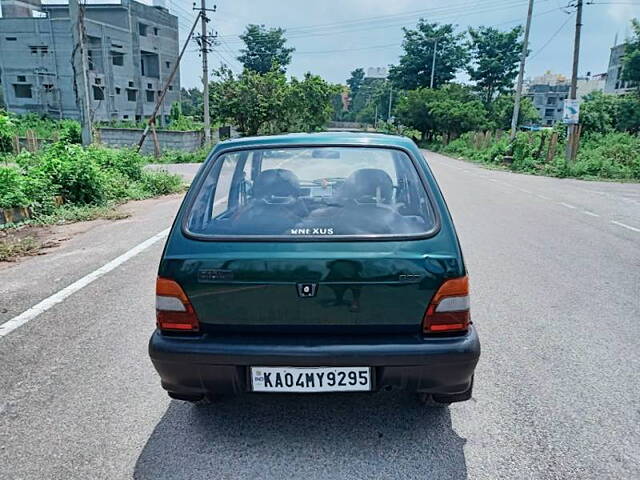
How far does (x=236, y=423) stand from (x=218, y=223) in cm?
109

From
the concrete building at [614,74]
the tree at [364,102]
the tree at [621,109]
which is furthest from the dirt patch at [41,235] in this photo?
the tree at [364,102]

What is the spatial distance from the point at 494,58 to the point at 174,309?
54.9 meters

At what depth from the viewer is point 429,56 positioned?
55.7m

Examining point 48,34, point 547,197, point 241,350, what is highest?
point 48,34

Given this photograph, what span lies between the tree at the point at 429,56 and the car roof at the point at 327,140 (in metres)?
56.6

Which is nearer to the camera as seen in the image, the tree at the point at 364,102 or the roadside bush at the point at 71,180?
the roadside bush at the point at 71,180

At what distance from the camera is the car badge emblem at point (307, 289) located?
2.22 metres

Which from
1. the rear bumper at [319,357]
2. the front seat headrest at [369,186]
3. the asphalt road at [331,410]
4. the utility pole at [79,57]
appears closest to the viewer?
the rear bumper at [319,357]

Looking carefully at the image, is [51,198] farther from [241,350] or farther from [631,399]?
[631,399]

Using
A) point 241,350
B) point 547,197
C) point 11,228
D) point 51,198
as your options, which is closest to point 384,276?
point 241,350

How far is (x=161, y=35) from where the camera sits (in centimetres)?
5262

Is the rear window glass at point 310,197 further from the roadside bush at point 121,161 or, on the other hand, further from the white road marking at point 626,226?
the roadside bush at point 121,161

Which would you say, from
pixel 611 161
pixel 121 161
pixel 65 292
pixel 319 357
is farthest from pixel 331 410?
pixel 611 161

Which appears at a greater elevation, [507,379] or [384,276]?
[384,276]
